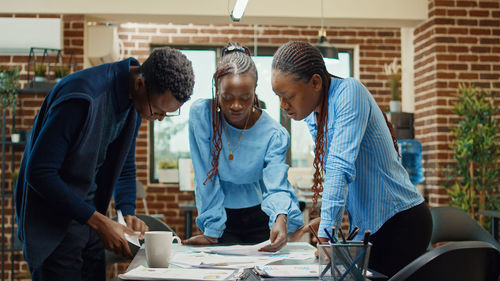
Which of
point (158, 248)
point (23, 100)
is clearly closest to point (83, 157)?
point (158, 248)

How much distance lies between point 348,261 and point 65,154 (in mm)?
800

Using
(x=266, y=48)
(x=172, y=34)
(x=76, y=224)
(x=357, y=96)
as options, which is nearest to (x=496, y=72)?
(x=266, y=48)

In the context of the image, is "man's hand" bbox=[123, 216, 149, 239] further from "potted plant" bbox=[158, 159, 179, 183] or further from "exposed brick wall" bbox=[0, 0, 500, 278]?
"potted plant" bbox=[158, 159, 179, 183]

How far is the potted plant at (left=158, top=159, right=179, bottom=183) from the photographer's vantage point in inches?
244

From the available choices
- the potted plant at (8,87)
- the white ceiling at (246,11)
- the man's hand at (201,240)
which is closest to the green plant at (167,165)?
the white ceiling at (246,11)

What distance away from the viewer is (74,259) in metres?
1.56

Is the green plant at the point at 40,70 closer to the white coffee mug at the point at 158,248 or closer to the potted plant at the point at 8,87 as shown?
the potted plant at the point at 8,87

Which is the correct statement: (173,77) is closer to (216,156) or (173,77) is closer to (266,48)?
(216,156)

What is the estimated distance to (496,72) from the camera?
16.7 ft

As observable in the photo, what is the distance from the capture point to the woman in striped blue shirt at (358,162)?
148 cm

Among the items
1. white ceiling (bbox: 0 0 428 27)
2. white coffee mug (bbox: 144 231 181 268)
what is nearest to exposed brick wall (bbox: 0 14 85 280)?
white ceiling (bbox: 0 0 428 27)

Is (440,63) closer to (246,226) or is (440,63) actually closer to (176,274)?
(246,226)

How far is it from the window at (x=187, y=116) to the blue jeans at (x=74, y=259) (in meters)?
4.82

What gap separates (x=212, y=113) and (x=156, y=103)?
0.40 meters
